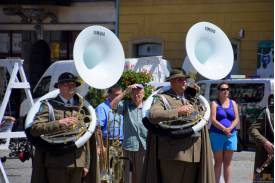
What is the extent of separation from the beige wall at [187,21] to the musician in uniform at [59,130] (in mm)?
16796

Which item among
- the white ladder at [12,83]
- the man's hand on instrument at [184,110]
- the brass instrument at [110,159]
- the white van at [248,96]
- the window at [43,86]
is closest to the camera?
the man's hand on instrument at [184,110]

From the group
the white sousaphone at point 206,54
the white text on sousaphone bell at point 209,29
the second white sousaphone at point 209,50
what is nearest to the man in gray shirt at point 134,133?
the white sousaphone at point 206,54

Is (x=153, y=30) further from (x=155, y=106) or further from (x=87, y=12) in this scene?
(x=155, y=106)

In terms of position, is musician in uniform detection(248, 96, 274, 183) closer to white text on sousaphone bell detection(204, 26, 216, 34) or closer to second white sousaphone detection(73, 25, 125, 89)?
white text on sousaphone bell detection(204, 26, 216, 34)

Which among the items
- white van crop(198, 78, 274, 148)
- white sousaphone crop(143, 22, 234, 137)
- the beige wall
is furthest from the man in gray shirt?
the beige wall

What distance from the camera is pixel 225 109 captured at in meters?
12.0

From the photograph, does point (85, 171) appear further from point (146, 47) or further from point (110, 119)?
point (146, 47)

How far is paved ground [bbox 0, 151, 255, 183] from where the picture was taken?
13609mm

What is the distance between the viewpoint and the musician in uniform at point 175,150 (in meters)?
8.09

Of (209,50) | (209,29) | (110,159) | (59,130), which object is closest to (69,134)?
(59,130)

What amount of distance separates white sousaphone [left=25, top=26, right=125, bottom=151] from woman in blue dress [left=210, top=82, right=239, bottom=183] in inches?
126

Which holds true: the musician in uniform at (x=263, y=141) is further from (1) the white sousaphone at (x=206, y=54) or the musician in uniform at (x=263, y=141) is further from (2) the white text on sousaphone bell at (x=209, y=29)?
(2) the white text on sousaphone bell at (x=209, y=29)

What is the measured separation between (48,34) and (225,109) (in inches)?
682

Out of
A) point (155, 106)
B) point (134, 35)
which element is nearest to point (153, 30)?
point (134, 35)
